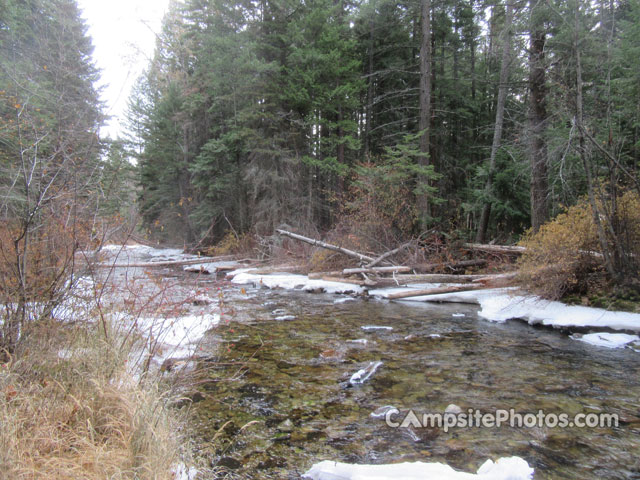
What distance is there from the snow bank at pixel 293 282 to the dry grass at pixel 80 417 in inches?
259

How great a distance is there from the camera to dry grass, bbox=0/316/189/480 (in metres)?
1.98

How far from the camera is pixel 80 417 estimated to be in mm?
2496

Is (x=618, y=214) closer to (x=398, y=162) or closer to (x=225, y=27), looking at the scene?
(x=398, y=162)

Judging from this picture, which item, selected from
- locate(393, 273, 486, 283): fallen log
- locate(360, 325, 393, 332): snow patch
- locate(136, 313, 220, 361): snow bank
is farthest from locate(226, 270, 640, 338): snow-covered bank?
locate(360, 325, 393, 332): snow patch

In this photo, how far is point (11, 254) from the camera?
385cm

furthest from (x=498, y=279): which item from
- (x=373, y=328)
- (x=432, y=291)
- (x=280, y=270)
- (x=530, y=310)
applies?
(x=280, y=270)

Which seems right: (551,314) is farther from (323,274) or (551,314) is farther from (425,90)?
(425,90)

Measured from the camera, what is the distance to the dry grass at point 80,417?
198cm

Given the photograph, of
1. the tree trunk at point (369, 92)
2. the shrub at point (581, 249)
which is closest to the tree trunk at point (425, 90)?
the tree trunk at point (369, 92)

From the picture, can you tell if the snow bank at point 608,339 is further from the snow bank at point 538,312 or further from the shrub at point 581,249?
the shrub at point 581,249

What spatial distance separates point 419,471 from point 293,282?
9.30 meters

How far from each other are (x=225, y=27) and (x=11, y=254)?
61.5 feet

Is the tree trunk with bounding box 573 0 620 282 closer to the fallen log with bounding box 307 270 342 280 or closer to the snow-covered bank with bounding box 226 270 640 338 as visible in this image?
the snow-covered bank with bounding box 226 270 640 338

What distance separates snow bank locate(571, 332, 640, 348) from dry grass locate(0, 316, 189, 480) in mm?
6033
